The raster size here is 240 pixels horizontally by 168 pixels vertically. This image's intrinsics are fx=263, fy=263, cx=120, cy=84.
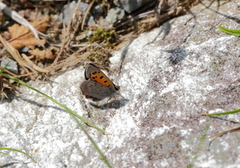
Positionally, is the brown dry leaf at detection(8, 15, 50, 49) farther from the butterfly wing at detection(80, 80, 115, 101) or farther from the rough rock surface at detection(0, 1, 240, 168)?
the butterfly wing at detection(80, 80, 115, 101)

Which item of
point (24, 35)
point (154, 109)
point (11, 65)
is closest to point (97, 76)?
point (154, 109)

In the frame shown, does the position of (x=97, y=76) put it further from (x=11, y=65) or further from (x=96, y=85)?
(x=11, y=65)

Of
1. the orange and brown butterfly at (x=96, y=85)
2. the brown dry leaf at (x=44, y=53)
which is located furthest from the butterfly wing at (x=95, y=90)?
the brown dry leaf at (x=44, y=53)

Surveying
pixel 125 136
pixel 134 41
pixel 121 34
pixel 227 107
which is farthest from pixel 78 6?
pixel 227 107

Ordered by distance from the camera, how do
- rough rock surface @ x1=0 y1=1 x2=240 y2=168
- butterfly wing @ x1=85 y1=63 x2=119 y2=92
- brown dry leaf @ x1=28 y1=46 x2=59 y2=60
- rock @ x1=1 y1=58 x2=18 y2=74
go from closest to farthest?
rough rock surface @ x1=0 y1=1 x2=240 y2=168 < butterfly wing @ x1=85 y1=63 x2=119 y2=92 < rock @ x1=1 y1=58 x2=18 y2=74 < brown dry leaf @ x1=28 y1=46 x2=59 y2=60

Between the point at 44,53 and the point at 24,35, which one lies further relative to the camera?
the point at 24,35

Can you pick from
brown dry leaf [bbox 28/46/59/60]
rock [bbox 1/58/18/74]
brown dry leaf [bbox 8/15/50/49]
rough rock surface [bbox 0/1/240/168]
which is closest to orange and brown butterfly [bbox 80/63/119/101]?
rough rock surface [bbox 0/1/240/168]
